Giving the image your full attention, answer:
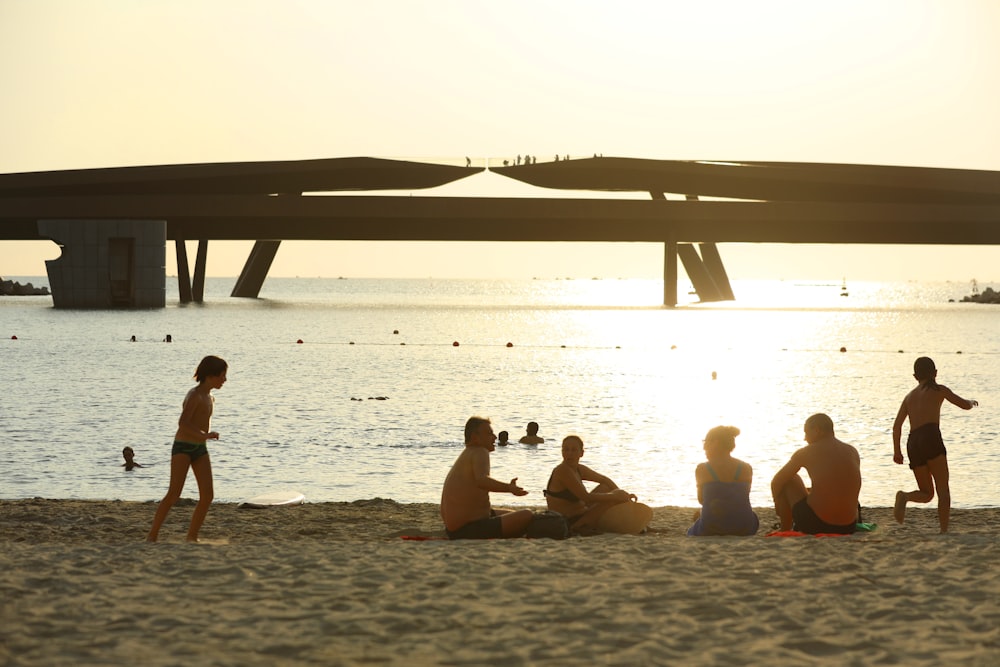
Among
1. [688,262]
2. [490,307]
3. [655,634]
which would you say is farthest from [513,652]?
[490,307]

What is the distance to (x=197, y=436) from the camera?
977 centimetres

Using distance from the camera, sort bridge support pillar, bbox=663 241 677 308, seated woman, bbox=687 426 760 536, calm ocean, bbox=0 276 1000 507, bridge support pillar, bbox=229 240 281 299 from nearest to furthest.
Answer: seated woman, bbox=687 426 760 536 → calm ocean, bbox=0 276 1000 507 → bridge support pillar, bbox=663 241 677 308 → bridge support pillar, bbox=229 240 281 299

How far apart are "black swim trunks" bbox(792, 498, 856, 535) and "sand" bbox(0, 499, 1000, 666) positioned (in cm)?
49

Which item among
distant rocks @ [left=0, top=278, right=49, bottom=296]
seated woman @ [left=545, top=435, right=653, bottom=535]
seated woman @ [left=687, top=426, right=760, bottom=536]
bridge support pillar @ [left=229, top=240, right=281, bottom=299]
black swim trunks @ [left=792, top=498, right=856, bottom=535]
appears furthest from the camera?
distant rocks @ [left=0, top=278, right=49, bottom=296]

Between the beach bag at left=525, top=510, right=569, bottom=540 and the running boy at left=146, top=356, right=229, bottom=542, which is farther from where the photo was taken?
the beach bag at left=525, top=510, right=569, bottom=540

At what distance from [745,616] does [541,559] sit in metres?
2.10

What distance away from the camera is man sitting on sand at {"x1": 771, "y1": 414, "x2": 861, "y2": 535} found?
33.6ft

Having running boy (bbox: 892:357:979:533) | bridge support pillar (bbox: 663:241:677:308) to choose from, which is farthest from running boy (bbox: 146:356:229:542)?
bridge support pillar (bbox: 663:241:677:308)

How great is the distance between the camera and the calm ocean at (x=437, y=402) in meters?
18.3

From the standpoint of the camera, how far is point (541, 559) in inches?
357

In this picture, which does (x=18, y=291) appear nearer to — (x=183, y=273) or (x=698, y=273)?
(x=183, y=273)

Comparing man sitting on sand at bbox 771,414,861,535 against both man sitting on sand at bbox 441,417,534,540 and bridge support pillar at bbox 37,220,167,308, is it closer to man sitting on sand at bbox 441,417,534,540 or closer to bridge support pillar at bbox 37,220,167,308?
man sitting on sand at bbox 441,417,534,540

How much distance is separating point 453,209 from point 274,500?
70.4 meters

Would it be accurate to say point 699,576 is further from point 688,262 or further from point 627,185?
point 688,262
